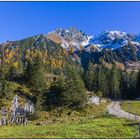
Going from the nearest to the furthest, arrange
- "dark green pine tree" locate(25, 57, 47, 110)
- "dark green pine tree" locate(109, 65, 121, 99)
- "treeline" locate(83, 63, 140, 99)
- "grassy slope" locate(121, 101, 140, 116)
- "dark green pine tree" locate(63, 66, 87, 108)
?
"dark green pine tree" locate(25, 57, 47, 110)
"dark green pine tree" locate(63, 66, 87, 108)
"grassy slope" locate(121, 101, 140, 116)
"treeline" locate(83, 63, 140, 99)
"dark green pine tree" locate(109, 65, 121, 99)

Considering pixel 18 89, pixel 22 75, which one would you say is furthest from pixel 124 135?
pixel 22 75

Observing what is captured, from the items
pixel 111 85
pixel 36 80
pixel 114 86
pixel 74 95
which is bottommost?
pixel 74 95

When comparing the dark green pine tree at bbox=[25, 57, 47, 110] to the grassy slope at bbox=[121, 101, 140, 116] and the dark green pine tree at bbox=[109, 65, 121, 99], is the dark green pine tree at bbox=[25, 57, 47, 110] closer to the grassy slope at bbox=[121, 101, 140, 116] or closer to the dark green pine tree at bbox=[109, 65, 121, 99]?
the grassy slope at bbox=[121, 101, 140, 116]

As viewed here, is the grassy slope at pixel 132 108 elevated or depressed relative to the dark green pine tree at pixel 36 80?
depressed

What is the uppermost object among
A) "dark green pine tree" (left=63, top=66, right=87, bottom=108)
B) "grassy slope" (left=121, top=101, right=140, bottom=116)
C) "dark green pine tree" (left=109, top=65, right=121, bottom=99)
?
"dark green pine tree" (left=109, top=65, right=121, bottom=99)

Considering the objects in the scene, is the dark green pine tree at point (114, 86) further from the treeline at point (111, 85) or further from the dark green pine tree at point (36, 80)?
the dark green pine tree at point (36, 80)

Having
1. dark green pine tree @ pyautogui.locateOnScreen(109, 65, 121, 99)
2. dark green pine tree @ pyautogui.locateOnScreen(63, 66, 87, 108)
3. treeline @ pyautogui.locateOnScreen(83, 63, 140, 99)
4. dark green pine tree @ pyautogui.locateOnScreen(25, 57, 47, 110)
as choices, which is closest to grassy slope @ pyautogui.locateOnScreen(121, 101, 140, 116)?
dark green pine tree @ pyautogui.locateOnScreen(63, 66, 87, 108)

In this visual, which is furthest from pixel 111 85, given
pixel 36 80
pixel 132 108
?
pixel 36 80

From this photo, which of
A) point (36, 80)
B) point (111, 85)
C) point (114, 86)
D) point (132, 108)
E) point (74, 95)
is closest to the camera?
point (74, 95)

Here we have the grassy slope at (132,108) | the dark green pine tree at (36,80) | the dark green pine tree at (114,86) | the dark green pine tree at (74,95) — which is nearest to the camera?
the dark green pine tree at (36,80)

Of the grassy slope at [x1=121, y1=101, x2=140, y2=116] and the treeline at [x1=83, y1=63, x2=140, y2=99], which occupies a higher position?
the treeline at [x1=83, y1=63, x2=140, y2=99]

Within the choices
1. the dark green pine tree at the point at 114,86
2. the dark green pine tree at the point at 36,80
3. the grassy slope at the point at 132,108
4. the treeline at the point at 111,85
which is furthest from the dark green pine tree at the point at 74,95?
the dark green pine tree at the point at 114,86

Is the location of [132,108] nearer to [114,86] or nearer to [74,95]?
[74,95]

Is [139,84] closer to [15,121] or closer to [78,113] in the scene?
[78,113]
